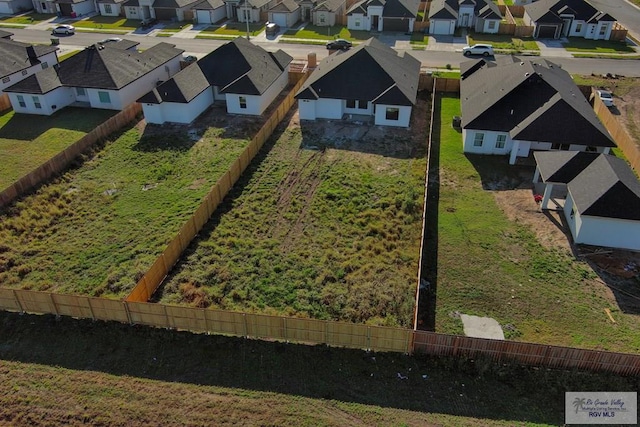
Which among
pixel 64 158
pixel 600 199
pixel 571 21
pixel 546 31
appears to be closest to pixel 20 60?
pixel 64 158

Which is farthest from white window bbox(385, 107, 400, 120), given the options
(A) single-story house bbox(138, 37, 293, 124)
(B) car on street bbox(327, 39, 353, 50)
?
(B) car on street bbox(327, 39, 353, 50)

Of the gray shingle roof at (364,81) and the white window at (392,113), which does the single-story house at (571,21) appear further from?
the white window at (392,113)

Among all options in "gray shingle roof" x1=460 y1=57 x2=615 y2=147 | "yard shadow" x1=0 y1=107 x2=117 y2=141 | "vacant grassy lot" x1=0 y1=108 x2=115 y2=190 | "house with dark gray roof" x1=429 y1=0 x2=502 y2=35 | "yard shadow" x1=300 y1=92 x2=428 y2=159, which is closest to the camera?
"gray shingle roof" x1=460 y1=57 x2=615 y2=147

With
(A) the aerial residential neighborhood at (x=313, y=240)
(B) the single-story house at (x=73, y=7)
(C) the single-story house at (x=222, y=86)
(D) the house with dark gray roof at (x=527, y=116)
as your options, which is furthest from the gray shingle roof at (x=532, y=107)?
(B) the single-story house at (x=73, y=7)

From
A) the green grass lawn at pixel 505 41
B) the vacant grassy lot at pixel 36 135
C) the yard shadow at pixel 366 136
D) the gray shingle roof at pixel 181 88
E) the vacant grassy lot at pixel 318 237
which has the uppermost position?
the gray shingle roof at pixel 181 88

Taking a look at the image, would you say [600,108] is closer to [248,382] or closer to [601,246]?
[601,246]

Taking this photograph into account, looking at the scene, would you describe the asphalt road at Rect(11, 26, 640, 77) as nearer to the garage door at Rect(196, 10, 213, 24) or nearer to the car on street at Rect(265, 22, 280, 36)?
the car on street at Rect(265, 22, 280, 36)

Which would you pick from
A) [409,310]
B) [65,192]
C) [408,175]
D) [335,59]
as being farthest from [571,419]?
[335,59]
